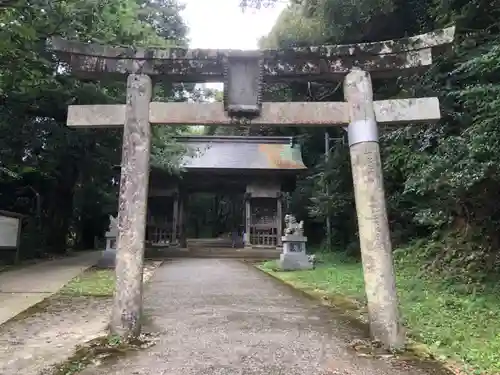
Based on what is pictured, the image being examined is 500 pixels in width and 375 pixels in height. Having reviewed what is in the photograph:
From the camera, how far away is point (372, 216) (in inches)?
219

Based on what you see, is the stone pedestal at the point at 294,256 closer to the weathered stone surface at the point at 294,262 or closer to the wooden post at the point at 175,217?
the weathered stone surface at the point at 294,262

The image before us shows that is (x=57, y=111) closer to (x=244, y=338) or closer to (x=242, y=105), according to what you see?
(x=242, y=105)

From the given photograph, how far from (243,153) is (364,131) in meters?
16.8

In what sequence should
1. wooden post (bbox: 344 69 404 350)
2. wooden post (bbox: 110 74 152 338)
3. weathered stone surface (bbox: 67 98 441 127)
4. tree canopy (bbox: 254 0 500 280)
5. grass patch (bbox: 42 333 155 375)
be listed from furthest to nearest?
tree canopy (bbox: 254 0 500 280), weathered stone surface (bbox: 67 98 441 127), wooden post (bbox: 110 74 152 338), wooden post (bbox: 344 69 404 350), grass patch (bbox: 42 333 155 375)

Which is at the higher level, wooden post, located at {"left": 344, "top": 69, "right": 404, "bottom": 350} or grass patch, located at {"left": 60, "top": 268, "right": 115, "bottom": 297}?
wooden post, located at {"left": 344, "top": 69, "right": 404, "bottom": 350}

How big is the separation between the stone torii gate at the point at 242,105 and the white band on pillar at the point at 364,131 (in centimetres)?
1

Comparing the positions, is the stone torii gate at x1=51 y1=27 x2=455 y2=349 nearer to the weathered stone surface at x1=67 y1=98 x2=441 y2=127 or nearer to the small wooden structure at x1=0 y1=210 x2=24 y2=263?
the weathered stone surface at x1=67 y1=98 x2=441 y2=127

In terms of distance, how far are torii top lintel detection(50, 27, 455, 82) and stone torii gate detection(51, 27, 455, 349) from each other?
0.01 m

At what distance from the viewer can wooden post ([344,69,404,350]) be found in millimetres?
5344

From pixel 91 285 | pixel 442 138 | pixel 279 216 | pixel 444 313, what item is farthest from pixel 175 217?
pixel 444 313

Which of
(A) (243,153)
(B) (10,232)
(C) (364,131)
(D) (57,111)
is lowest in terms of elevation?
(B) (10,232)

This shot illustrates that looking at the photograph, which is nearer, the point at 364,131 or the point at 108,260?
the point at 364,131

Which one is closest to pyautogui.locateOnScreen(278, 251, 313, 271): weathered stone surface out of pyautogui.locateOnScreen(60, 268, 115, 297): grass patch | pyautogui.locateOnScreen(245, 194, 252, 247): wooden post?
pyautogui.locateOnScreen(60, 268, 115, 297): grass patch

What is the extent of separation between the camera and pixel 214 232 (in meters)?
40.3
